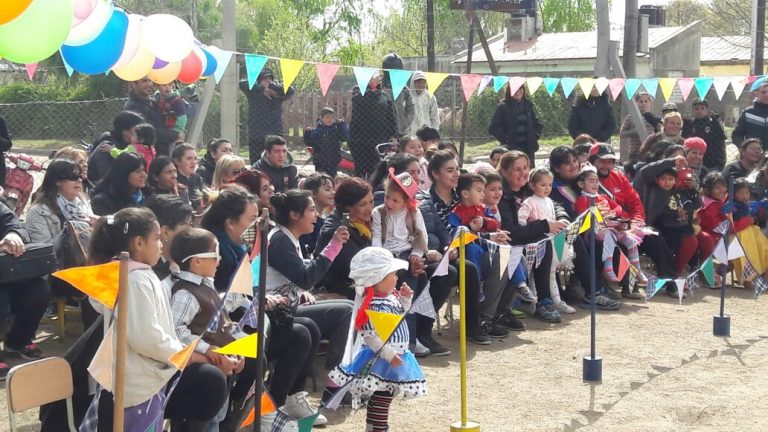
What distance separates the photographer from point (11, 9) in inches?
202

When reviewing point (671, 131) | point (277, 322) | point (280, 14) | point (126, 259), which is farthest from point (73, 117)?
point (280, 14)

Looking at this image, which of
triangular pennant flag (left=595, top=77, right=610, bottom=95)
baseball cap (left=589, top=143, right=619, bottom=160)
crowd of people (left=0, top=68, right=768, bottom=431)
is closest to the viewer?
crowd of people (left=0, top=68, right=768, bottom=431)

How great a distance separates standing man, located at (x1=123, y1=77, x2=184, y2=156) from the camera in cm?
1010

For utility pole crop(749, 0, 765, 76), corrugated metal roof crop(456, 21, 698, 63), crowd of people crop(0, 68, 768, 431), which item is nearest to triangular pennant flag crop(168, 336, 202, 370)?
crowd of people crop(0, 68, 768, 431)

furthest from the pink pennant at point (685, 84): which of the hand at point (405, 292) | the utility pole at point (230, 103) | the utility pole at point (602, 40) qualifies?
the hand at point (405, 292)

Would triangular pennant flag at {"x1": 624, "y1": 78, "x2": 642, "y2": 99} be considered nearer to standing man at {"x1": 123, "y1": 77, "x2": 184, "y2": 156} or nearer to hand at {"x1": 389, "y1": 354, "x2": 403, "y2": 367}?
standing man at {"x1": 123, "y1": 77, "x2": 184, "y2": 156}

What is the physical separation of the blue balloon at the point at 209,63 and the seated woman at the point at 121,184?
83.7 inches

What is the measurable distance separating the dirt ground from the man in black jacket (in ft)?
1.04

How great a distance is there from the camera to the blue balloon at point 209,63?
935cm

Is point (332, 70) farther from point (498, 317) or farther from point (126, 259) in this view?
point (126, 259)

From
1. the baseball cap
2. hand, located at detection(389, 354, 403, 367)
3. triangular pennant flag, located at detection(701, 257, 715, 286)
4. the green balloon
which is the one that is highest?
the green balloon

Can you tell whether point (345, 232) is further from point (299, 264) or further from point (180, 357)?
point (180, 357)

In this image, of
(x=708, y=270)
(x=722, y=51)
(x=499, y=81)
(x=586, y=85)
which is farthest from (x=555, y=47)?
(x=708, y=270)

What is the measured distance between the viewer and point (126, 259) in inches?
148
